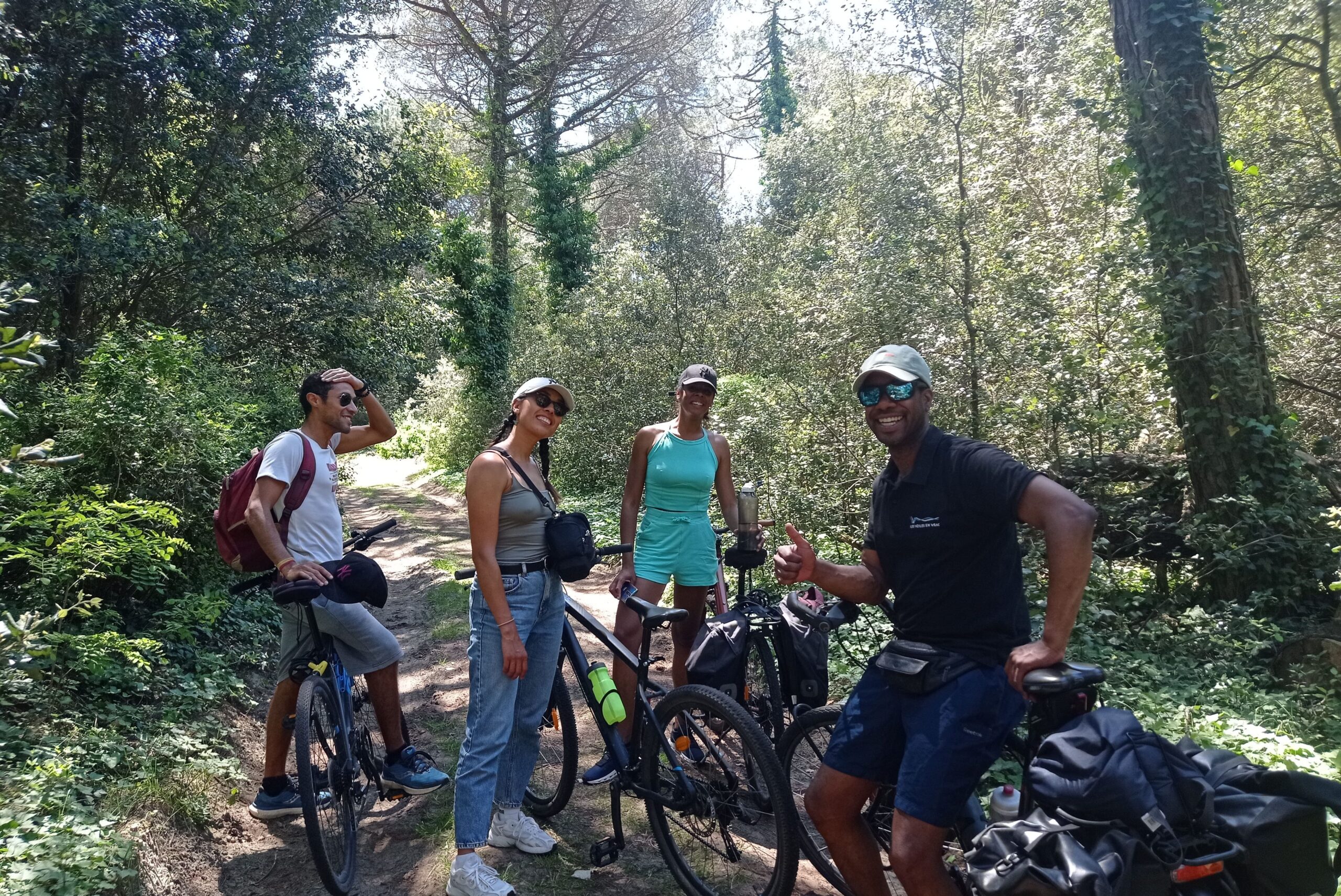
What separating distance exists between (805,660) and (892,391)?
159 centimetres

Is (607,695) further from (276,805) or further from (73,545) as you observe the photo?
(73,545)

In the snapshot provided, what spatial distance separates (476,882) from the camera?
Result: 128 inches

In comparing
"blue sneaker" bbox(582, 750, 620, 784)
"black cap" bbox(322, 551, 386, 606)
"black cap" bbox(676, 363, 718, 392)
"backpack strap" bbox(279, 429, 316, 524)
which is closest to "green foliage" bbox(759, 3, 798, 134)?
"black cap" bbox(676, 363, 718, 392)

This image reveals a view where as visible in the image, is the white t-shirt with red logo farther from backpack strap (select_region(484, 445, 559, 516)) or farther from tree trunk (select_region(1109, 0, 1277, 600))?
tree trunk (select_region(1109, 0, 1277, 600))

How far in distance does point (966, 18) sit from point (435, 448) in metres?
19.3

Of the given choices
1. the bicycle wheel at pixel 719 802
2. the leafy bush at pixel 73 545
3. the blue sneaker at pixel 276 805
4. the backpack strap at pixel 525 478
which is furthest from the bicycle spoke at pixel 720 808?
the leafy bush at pixel 73 545

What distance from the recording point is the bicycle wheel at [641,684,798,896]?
3104 mm

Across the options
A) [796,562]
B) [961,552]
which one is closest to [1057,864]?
[961,552]

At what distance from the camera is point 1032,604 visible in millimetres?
6516

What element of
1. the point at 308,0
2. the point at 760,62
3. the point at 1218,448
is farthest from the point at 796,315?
the point at 760,62

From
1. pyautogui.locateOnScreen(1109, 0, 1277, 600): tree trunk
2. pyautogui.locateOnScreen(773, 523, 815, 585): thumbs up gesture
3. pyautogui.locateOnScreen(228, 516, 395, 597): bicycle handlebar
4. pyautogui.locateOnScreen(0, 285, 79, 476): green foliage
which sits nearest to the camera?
pyautogui.locateOnScreen(0, 285, 79, 476): green foliage

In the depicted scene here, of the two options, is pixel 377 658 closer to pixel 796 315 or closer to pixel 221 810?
pixel 221 810

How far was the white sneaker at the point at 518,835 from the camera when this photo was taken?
3.80 m

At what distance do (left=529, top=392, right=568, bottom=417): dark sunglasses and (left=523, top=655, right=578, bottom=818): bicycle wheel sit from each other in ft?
3.96
